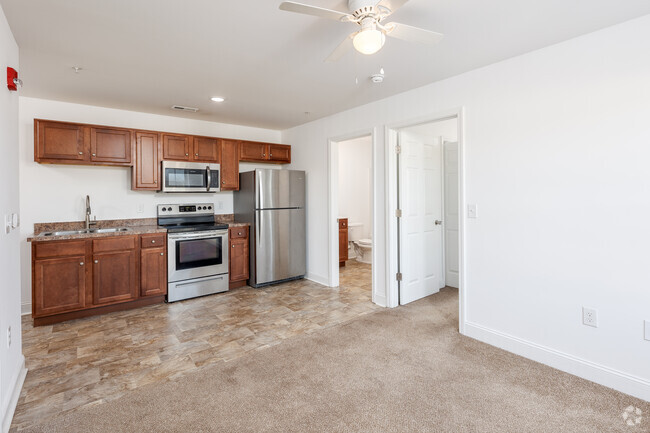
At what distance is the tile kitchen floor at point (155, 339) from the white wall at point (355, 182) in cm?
249

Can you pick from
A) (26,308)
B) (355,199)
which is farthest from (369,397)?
(355,199)

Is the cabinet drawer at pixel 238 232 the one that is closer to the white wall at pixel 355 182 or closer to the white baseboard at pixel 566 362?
the white wall at pixel 355 182

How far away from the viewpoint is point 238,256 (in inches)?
183

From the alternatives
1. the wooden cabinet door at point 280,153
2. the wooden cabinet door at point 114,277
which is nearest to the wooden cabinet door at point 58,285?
the wooden cabinet door at point 114,277

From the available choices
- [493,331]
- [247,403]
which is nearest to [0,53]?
[247,403]

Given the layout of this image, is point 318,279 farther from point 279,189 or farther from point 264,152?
point 264,152

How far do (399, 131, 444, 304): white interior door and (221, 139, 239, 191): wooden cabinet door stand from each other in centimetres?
240

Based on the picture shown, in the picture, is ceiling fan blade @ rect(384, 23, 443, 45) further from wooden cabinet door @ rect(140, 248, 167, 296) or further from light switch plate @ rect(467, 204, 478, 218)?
wooden cabinet door @ rect(140, 248, 167, 296)

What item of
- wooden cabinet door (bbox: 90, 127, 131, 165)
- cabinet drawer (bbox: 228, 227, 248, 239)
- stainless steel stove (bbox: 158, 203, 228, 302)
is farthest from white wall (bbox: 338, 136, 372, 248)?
wooden cabinet door (bbox: 90, 127, 131, 165)

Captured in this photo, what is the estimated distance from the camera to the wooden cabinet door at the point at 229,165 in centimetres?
471

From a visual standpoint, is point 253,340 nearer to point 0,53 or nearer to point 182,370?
point 182,370

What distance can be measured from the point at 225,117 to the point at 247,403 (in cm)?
376

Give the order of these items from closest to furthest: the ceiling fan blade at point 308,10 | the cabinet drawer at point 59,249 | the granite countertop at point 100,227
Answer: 1. the ceiling fan blade at point 308,10
2. the cabinet drawer at point 59,249
3. the granite countertop at point 100,227

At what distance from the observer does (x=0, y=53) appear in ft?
6.45
